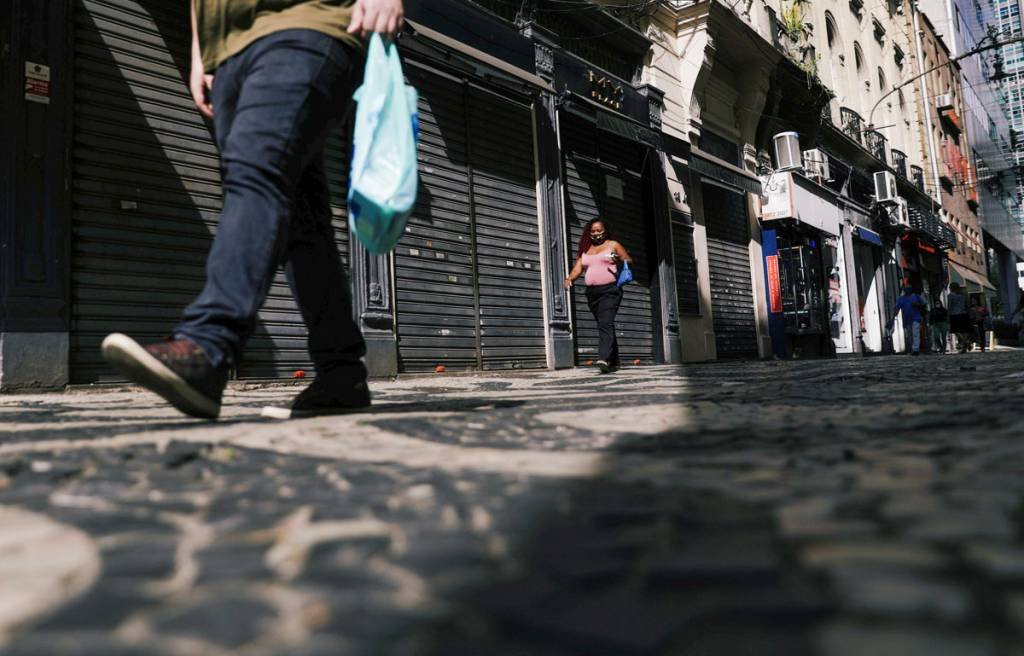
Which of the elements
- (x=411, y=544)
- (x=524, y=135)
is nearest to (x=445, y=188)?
(x=524, y=135)

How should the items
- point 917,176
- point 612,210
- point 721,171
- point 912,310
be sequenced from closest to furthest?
point 612,210
point 721,171
point 912,310
point 917,176

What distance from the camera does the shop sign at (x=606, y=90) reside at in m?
11.3

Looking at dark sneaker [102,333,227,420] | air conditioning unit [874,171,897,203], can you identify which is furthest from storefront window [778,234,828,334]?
dark sneaker [102,333,227,420]

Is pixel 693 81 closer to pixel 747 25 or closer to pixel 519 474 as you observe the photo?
pixel 747 25

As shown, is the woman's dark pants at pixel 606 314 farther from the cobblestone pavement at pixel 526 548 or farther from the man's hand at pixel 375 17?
the cobblestone pavement at pixel 526 548

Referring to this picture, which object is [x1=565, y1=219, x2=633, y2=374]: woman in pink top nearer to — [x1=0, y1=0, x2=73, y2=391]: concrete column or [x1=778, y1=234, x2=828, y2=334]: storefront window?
[x1=0, y1=0, x2=73, y2=391]: concrete column

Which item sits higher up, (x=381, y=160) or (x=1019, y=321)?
(x=1019, y=321)

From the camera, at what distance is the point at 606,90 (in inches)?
455

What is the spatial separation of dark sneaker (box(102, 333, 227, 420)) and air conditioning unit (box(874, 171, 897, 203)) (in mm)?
24080

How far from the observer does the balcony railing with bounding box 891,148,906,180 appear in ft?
82.7

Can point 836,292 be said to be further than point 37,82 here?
Yes

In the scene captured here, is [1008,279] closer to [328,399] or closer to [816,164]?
[816,164]

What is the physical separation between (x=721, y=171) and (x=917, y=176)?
17304 mm

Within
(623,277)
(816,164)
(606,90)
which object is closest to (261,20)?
(623,277)
